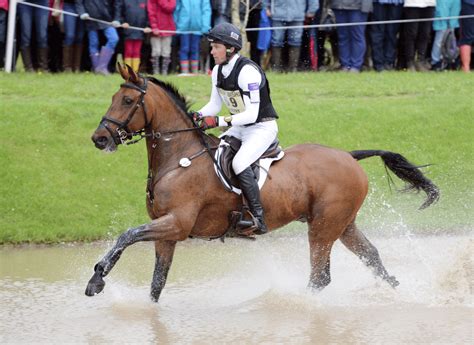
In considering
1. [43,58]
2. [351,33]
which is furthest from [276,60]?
[43,58]

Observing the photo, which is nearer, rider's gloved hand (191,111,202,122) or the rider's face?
the rider's face

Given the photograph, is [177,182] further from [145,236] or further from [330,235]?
[330,235]

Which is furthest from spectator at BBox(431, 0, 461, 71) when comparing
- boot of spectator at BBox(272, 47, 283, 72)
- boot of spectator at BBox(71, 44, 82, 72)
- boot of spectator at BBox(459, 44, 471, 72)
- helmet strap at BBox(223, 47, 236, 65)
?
helmet strap at BBox(223, 47, 236, 65)

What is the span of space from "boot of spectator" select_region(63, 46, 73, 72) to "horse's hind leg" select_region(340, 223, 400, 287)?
8.66 metres

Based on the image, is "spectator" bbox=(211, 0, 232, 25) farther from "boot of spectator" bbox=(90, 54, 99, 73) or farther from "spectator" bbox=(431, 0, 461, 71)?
"spectator" bbox=(431, 0, 461, 71)

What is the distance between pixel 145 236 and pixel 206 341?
3.86ft

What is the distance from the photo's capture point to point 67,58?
19203mm

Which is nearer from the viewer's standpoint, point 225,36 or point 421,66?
point 225,36

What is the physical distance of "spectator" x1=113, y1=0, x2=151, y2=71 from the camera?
1906cm

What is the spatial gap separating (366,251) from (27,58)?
8.91m

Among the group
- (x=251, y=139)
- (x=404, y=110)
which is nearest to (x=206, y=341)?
(x=251, y=139)

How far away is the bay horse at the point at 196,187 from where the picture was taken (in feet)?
34.6

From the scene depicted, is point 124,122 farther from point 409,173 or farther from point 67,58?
point 67,58

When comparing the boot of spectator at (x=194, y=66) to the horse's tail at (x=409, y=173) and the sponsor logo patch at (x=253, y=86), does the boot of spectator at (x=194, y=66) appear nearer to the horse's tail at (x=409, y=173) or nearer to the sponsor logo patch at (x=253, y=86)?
the horse's tail at (x=409, y=173)
